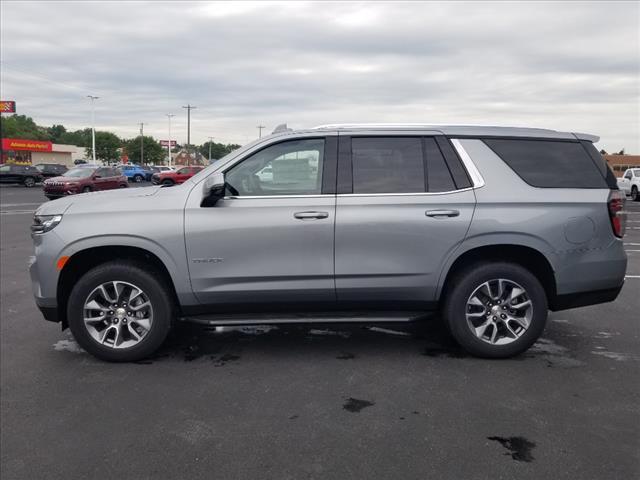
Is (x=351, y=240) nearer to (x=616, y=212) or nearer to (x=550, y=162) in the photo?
(x=550, y=162)

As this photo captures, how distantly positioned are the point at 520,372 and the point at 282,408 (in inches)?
74.9

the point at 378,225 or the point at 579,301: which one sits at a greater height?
the point at 378,225

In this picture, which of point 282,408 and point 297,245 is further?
point 297,245

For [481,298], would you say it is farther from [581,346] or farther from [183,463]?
[183,463]

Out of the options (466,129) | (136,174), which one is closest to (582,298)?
(466,129)

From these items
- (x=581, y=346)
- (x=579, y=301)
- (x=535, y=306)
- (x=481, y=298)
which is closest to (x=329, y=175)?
(x=481, y=298)

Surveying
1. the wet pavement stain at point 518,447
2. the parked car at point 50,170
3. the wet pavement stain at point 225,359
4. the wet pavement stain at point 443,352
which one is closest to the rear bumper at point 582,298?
the wet pavement stain at point 443,352

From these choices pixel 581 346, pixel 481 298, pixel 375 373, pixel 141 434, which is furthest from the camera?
pixel 581 346

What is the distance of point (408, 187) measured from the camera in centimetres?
438

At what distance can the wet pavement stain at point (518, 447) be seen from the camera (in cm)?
294

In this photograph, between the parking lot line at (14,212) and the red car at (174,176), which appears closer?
the parking lot line at (14,212)

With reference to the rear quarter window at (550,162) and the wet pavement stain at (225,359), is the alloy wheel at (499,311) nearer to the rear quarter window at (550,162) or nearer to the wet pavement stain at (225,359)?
the rear quarter window at (550,162)

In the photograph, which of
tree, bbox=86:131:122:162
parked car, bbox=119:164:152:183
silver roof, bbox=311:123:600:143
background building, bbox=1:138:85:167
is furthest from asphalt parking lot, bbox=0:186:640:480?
tree, bbox=86:131:122:162

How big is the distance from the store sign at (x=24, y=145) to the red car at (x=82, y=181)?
52053mm
